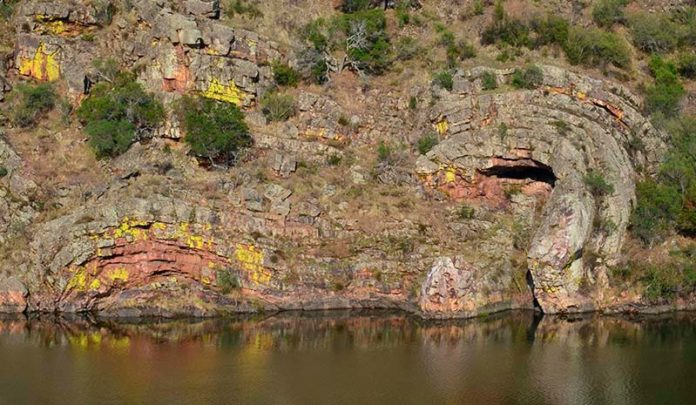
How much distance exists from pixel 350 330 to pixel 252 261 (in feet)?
33.3

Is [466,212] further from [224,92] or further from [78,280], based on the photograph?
[78,280]

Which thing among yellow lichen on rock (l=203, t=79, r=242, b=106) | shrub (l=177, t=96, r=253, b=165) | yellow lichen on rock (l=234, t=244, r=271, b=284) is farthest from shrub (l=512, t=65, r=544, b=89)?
yellow lichen on rock (l=234, t=244, r=271, b=284)

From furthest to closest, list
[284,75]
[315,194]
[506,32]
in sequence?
[506,32] < [284,75] < [315,194]

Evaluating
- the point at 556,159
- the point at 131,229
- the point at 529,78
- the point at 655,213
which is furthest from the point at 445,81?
the point at 131,229

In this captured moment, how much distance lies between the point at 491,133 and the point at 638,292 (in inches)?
709

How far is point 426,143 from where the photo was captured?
3093 inches

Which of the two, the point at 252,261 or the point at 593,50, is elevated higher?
the point at 593,50

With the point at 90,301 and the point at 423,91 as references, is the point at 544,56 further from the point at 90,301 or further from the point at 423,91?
the point at 90,301

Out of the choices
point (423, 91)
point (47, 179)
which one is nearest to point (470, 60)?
point (423, 91)

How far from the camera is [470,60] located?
85688 millimetres

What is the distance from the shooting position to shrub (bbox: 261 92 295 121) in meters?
80.9

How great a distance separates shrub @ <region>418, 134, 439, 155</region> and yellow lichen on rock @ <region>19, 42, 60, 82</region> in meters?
34.4

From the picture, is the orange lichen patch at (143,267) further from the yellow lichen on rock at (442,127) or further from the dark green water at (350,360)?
the yellow lichen on rock at (442,127)

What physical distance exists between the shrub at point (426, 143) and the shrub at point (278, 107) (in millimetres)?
12138
